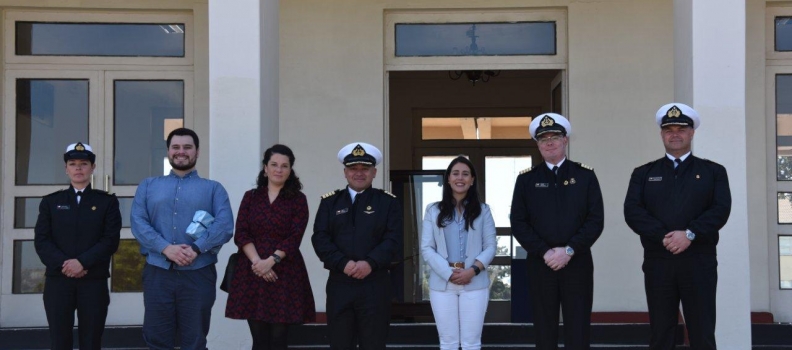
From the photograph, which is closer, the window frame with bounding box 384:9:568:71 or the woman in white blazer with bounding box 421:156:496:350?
the woman in white blazer with bounding box 421:156:496:350

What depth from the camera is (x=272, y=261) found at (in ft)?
17.0

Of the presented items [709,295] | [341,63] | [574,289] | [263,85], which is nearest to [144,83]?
[341,63]

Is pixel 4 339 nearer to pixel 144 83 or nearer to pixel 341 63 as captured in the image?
pixel 144 83

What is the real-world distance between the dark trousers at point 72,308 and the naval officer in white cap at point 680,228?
3310 mm

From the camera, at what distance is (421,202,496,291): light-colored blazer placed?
212 inches

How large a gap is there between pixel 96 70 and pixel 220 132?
257 cm

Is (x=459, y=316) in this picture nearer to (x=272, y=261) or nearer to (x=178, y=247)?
(x=272, y=261)

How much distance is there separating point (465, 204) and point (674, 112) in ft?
4.50

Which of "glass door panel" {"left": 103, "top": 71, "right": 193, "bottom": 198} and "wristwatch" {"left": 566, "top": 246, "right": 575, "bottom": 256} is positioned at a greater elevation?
"glass door panel" {"left": 103, "top": 71, "right": 193, "bottom": 198}

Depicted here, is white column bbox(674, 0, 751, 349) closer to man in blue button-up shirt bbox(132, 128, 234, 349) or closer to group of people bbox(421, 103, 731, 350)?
group of people bbox(421, 103, 731, 350)

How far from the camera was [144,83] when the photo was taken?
8023 mm

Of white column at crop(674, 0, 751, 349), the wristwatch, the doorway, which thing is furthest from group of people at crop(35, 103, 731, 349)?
the doorway

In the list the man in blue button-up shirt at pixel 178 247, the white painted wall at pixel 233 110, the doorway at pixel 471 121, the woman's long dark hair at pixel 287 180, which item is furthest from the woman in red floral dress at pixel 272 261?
the doorway at pixel 471 121

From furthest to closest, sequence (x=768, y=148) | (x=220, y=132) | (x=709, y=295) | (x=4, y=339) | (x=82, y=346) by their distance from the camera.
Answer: (x=768, y=148) < (x=4, y=339) < (x=220, y=132) < (x=82, y=346) < (x=709, y=295)
